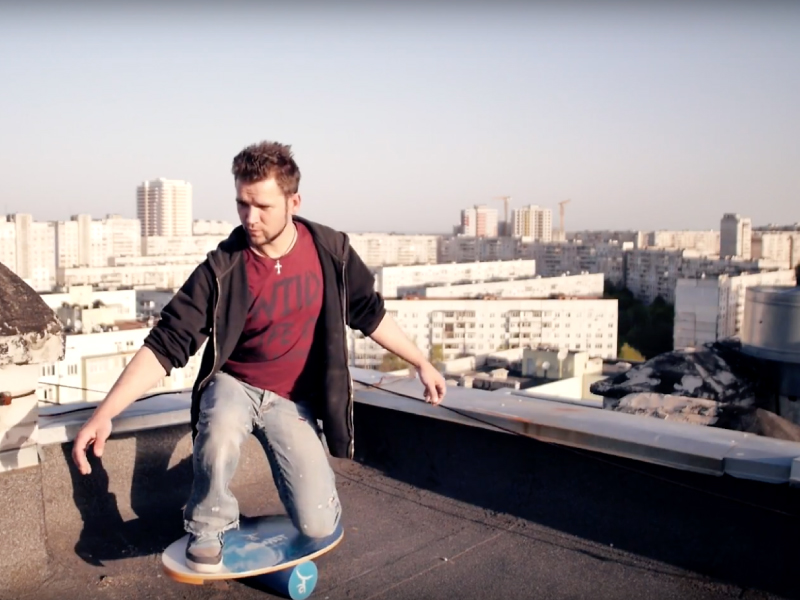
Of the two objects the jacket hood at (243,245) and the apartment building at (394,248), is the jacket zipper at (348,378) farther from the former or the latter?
the apartment building at (394,248)

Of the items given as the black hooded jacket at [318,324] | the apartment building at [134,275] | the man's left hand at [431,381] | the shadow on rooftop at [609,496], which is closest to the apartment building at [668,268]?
the apartment building at [134,275]

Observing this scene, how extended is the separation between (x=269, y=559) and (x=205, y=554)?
158mm

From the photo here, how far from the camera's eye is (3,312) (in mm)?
2072

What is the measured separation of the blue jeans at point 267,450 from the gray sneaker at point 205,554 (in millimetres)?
18

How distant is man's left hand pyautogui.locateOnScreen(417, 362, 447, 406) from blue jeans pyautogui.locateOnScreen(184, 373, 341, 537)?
1.08 feet

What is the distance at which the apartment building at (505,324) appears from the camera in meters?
45.0

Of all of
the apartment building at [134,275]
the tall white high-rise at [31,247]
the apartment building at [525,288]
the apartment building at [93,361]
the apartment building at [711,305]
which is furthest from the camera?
the tall white high-rise at [31,247]

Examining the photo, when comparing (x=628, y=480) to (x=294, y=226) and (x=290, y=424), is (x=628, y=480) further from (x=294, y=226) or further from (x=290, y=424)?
(x=294, y=226)

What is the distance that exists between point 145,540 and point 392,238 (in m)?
95.0

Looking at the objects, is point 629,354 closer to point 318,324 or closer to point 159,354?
point 318,324

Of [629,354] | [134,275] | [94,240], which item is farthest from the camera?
[94,240]

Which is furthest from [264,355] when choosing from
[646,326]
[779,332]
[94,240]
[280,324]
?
[94,240]

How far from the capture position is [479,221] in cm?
12288

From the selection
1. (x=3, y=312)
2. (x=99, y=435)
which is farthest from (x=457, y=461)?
(x=3, y=312)
